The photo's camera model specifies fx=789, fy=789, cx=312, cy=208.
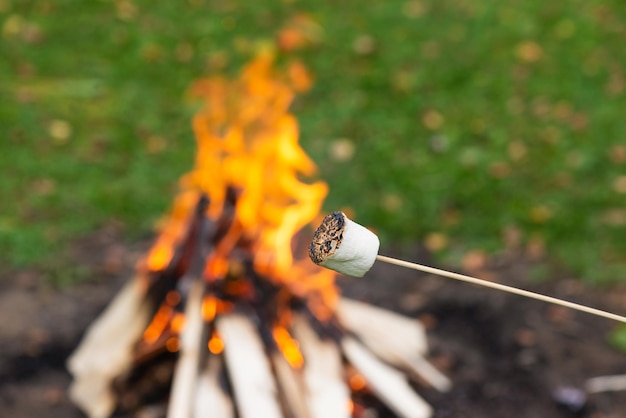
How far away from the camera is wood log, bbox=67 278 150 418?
3283mm

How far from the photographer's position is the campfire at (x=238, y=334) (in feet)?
10.1

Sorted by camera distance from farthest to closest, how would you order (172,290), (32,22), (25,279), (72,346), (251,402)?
(32,22) → (25,279) → (72,346) → (172,290) → (251,402)

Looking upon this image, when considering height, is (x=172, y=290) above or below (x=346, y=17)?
below

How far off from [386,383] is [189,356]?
81cm

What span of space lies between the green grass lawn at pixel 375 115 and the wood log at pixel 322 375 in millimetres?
1395

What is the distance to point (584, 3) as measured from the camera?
678 cm

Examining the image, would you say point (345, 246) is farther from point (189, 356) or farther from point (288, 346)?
point (288, 346)

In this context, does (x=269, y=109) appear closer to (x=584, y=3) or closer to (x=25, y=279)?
(x=25, y=279)

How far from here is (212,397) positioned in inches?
121

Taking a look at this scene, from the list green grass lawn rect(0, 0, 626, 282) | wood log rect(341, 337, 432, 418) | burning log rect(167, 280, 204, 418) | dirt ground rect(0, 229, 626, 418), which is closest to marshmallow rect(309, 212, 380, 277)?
burning log rect(167, 280, 204, 418)

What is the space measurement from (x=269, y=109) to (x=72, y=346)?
5.87 feet

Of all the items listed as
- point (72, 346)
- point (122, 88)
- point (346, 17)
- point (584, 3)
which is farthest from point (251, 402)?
point (584, 3)

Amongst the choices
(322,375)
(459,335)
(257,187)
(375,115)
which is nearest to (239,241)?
(257,187)

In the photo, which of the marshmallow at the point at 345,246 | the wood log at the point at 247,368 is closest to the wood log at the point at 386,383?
the wood log at the point at 247,368
